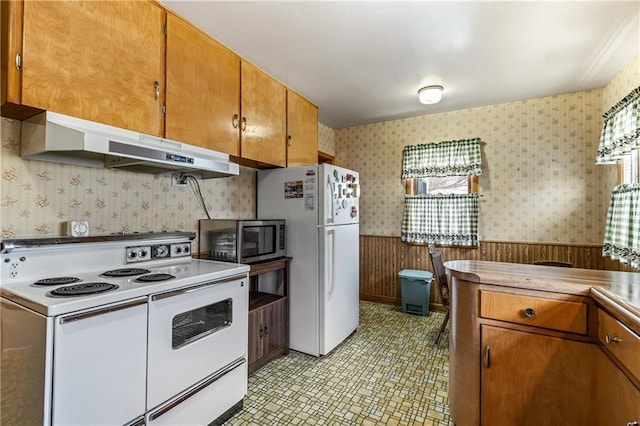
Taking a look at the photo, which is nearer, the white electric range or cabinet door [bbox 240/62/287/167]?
the white electric range

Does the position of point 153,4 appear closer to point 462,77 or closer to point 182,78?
point 182,78

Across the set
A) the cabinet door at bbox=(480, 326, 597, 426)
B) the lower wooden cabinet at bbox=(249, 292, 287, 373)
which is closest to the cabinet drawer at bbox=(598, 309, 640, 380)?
the cabinet door at bbox=(480, 326, 597, 426)

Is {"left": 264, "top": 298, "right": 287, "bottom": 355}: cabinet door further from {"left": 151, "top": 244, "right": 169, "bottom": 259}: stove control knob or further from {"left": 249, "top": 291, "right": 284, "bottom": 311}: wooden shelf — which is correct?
{"left": 151, "top": 244, "right": 169, "bottom": 259}: stove control knob

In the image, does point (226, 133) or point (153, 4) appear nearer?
point (153, 4)

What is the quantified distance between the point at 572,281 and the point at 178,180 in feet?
8.20

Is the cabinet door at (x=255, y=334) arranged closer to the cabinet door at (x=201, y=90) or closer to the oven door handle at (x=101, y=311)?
the oven door handle at (x=101, y=311)

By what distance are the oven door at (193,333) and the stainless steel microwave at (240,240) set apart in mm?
377

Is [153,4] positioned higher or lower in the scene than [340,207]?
higher

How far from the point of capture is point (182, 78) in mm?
1936

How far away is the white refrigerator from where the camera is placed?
265 cm

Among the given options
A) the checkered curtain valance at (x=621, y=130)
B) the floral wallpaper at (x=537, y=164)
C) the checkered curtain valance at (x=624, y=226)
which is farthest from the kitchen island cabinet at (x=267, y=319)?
the checkered curtain valance at (x=621, y=130)

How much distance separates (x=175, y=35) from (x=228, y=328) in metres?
1.88

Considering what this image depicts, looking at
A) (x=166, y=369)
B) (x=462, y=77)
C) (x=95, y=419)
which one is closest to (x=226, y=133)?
(x=166, y=369)

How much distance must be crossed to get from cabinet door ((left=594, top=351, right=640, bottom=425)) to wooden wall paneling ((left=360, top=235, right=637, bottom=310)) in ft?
6.85
